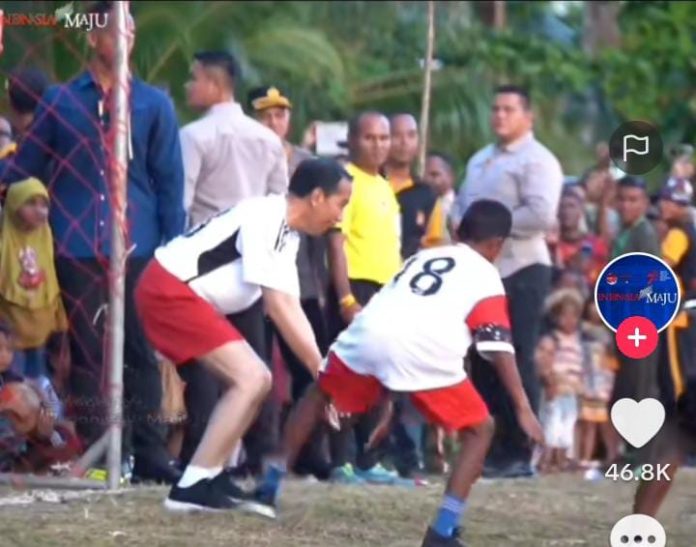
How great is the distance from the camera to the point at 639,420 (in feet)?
17.9

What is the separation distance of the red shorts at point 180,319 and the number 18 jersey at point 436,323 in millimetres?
557

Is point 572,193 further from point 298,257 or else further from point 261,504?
point 261,504

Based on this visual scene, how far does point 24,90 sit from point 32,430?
1.37 metres

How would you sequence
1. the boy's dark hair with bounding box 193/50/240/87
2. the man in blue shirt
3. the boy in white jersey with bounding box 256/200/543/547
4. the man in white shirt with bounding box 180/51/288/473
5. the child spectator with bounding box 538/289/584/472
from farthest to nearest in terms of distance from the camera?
the child spectator with bounding box 538/289/584/472, the boy's dark hair with bounding box 193/50/240/87, the man in white shirt with bounding box 180/51/288/473, the man in blue shirt, the boy in white jersey with bounding box 256/200/543/547

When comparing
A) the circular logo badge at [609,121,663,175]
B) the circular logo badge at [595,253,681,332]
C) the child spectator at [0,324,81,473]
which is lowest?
the child spectator at [0,324,81,473]

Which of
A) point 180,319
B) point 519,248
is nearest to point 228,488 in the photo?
point 180,319

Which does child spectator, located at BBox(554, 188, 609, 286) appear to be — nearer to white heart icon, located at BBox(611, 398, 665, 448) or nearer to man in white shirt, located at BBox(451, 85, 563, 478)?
man in white shirt, located at BBox(451, 85, 563, 478)

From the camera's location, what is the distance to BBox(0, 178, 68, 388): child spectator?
27.7 feet

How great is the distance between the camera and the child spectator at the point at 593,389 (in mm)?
9430

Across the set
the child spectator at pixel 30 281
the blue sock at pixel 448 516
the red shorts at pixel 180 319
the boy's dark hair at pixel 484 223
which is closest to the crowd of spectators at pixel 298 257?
the child spectator at pixel 30 281

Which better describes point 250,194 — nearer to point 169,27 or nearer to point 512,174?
point 512,174

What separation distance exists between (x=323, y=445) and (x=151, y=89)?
1733mm

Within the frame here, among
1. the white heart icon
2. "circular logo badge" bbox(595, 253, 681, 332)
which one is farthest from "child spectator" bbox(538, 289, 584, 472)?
"circular logo badge" bbox(595, 253, 681, 332)

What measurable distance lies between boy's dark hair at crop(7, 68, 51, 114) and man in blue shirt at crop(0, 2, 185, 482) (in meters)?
0.25
